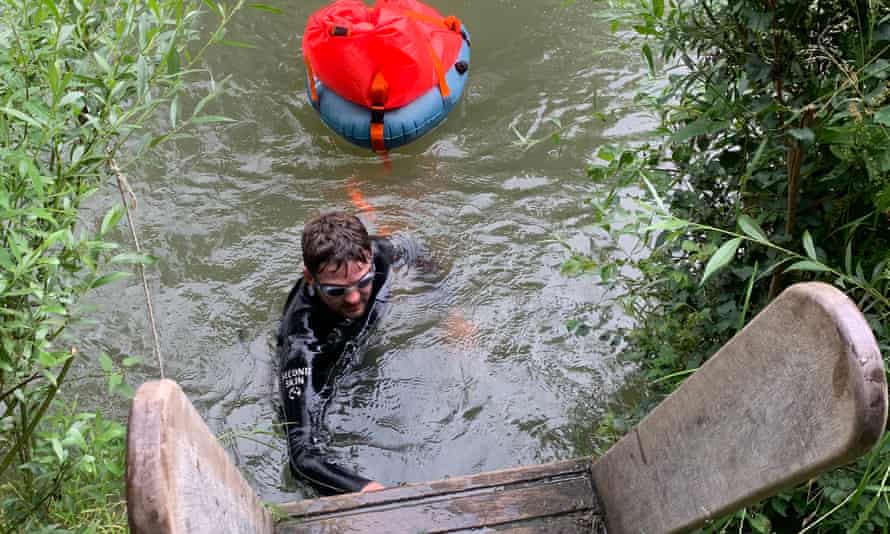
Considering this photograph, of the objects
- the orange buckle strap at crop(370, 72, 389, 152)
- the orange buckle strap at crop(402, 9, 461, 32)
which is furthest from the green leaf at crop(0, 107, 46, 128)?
the orange buckle strap at crop(402, 9, 461, 32)

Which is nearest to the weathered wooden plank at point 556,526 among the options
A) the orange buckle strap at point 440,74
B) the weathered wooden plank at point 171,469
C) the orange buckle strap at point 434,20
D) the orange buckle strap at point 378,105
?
the weathered wooden plank at point 171,469

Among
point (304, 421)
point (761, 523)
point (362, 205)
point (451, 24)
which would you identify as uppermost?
point (451, 24)

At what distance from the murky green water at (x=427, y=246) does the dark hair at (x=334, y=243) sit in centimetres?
71

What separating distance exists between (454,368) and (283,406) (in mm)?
918

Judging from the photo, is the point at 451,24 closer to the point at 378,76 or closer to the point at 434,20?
the point at 434,20

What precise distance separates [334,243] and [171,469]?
82.9 inches

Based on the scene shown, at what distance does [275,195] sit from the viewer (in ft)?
17.5

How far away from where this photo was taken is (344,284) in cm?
379

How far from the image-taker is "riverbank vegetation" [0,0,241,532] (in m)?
2.14

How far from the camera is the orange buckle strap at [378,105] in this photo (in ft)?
16.9

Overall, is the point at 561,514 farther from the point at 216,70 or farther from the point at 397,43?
the point at 216,70

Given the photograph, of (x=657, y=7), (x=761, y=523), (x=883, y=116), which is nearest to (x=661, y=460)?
(x=761, y=523)

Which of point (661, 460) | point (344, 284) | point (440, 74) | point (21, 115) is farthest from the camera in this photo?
point (440, 74)

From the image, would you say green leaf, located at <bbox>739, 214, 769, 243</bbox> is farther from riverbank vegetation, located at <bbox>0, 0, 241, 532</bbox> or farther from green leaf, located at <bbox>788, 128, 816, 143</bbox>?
riverbank vegetation, located at <bbox>0, 0, 241, 532</bbox>
